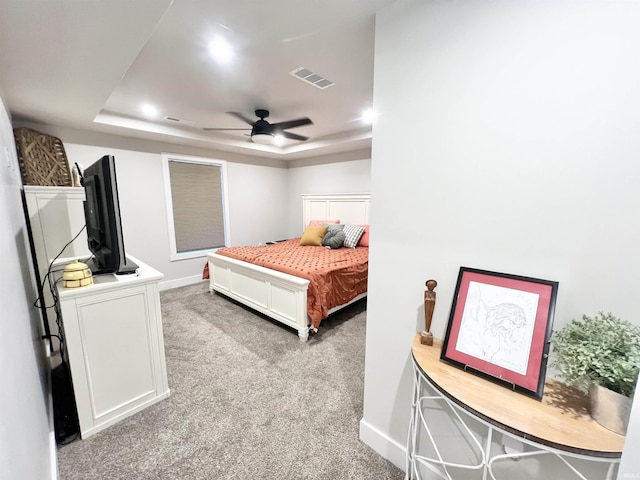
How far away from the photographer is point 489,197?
1057 millimetres

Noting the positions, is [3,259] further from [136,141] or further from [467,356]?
[136,141]

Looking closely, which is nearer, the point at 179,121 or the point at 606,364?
the point at 606,364

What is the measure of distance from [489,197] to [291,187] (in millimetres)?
4997

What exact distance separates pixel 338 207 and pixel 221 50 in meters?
3.37

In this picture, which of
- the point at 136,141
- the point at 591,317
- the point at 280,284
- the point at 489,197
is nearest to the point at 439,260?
the point at 489,197

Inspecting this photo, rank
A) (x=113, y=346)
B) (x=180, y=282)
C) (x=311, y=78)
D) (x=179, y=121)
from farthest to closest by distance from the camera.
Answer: (x=180, y=282) → (x=179, y=121) → (x=311, y=78) → (x=113, y=346)

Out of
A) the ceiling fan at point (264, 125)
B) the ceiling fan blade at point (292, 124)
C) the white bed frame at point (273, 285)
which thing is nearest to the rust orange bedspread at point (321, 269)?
the white bed frame at point (273, 285)

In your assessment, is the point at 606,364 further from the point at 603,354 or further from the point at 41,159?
the point at 41,159

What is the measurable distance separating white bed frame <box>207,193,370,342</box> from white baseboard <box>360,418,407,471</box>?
3.96ft

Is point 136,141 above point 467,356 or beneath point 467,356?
above

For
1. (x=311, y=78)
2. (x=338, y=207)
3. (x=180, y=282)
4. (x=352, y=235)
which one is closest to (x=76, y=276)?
(x=311, y=78)

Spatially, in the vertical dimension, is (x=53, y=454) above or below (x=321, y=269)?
below

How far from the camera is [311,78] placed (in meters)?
2.21

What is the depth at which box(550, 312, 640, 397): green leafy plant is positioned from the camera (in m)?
0.70
